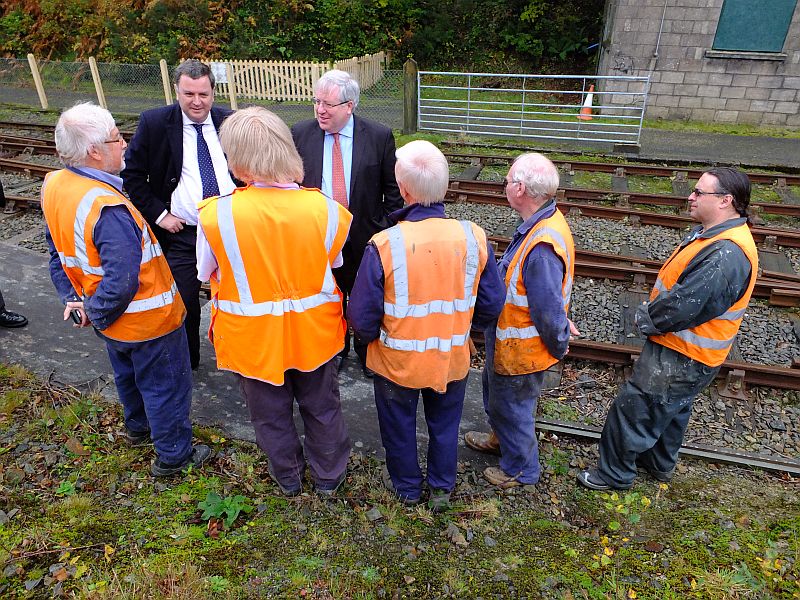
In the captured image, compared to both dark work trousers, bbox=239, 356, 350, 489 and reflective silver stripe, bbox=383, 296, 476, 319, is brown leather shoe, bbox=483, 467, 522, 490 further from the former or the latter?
reflective silver stripe, bbox=383, 296, 476, 319

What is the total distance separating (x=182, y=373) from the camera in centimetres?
322

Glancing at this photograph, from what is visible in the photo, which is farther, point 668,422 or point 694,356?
point 668,422

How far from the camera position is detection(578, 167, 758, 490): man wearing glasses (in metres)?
2.75

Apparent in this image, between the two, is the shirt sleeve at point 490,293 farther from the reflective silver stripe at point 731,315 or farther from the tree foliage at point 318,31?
the tree foliage at point 318,31

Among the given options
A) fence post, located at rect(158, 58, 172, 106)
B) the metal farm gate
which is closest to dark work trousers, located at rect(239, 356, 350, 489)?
the metal farm gate

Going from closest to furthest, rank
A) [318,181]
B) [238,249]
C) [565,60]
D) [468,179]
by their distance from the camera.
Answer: [238,249]
[318,181]
[468,179]
[565,60]

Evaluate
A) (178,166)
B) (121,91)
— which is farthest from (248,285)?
(121,91)

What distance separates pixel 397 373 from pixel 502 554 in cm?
112

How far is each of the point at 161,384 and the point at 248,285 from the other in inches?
39.7

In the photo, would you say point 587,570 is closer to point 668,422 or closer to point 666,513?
point 666,513

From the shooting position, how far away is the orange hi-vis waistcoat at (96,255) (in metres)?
2.65

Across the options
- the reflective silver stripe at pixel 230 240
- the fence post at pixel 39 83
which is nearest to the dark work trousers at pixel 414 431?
the reflective silver stripe at pixel 230 240

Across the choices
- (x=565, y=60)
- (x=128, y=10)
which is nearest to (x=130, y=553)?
(x=565, y=60)

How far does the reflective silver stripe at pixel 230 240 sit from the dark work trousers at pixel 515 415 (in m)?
1.36
